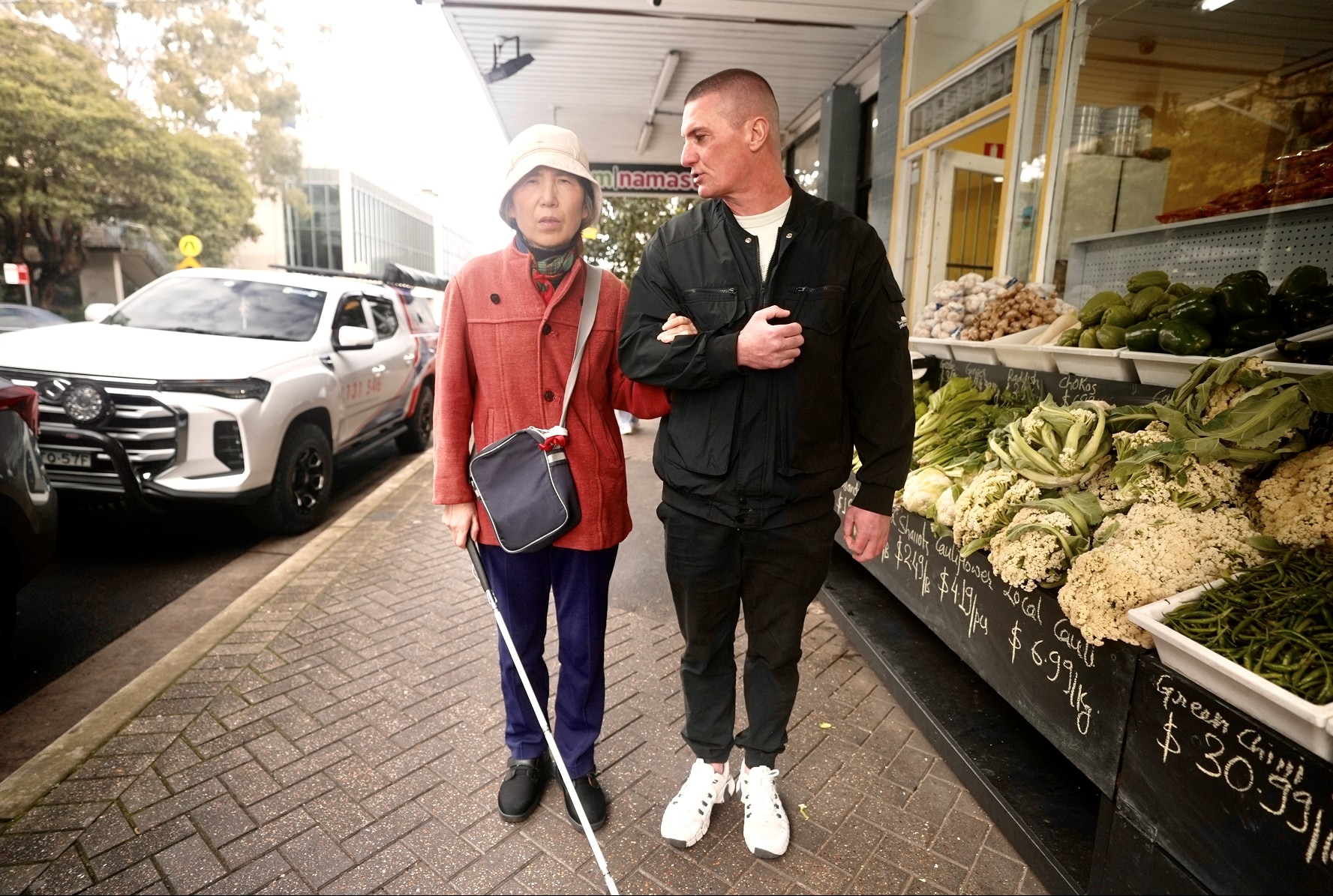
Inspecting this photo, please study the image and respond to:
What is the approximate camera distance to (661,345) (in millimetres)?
2162

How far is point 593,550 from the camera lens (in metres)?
2.47

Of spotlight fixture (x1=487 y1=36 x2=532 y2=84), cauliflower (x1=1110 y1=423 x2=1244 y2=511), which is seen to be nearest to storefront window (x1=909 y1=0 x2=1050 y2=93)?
spotlight fixture (x1=487 y1=36 x2=532 y2=84)

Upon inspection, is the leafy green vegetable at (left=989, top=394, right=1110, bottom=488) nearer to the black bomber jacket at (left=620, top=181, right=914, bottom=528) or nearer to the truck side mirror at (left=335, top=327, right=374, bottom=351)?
the black bomber jacket at (left=620, top=181, right=914, bottom=528)

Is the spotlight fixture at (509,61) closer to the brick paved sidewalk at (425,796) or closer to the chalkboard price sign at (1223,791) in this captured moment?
the brick paved sidewalk at (425,796)

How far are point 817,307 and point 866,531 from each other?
770 millimetres

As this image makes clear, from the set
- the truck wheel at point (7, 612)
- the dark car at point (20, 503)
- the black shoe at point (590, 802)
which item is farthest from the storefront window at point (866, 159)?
the truck wheel at point (7, 612)

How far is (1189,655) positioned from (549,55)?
28.6ft

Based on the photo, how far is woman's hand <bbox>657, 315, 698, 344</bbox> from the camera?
6.98ft

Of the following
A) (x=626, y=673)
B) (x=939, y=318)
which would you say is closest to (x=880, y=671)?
(x=626, y=673)

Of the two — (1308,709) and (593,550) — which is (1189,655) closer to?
(1308,709)

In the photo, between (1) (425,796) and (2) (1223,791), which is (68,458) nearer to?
(1) (425,796)

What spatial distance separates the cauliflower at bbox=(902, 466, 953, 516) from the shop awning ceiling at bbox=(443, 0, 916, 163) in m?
5.27

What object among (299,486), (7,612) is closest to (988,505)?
(7,612)

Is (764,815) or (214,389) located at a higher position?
(214,389)
